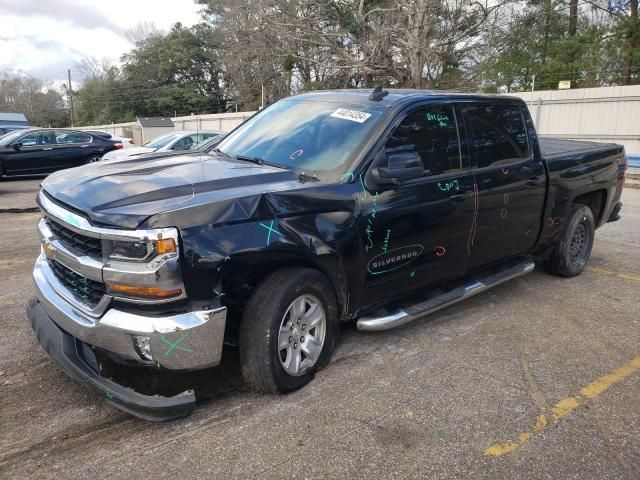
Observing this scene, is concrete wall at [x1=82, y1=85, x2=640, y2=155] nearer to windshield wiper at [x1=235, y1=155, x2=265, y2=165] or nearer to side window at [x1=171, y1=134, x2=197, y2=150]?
side window at [x1=171, y1=134, x2=197, y2=150]

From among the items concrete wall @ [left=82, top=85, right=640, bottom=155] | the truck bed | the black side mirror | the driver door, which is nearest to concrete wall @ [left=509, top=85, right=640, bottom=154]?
concrete wall @ [left=82, top=85, right=640, bottom=155]

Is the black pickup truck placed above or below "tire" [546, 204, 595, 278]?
above

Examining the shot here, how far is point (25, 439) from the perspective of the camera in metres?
2.96

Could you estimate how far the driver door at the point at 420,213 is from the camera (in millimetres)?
3768

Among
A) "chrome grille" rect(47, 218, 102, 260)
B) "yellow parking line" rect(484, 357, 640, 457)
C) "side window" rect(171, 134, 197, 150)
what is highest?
"side window" rect(171, 134, 197, 150)

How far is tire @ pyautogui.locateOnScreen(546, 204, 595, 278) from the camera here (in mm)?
5910

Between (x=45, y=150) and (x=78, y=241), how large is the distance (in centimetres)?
1352

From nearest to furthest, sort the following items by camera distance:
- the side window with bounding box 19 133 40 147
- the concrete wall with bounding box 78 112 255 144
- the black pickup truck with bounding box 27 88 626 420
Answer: the black pickup truck with bounding box 27 88 626 420 → the side window with bounding box 19 133 40 147 → the concrete wall with bounding box 78 112 255 144

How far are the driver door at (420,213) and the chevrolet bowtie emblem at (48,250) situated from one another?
192cm

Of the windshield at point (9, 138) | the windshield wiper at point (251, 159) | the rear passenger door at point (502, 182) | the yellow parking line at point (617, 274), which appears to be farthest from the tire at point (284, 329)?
the windshield at point (9, 138)

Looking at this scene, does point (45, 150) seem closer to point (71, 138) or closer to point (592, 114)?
point (71, 138)

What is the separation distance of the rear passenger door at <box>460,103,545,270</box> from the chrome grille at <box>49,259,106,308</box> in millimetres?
2940

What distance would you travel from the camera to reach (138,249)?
2.81 m

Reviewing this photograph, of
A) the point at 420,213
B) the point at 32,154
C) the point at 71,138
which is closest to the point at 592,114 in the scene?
the point at 71,138
